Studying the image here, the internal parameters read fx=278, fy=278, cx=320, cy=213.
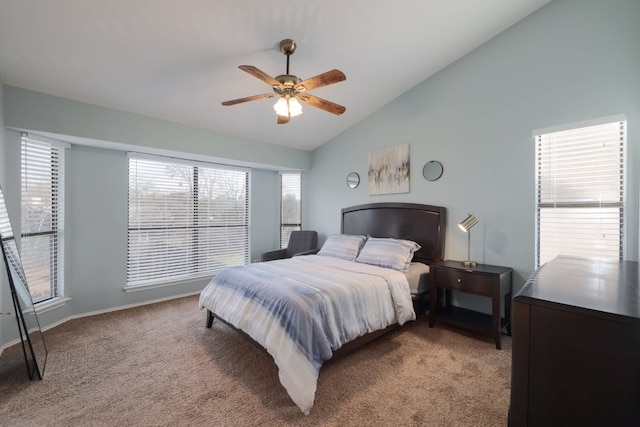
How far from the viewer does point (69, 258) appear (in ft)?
11.2

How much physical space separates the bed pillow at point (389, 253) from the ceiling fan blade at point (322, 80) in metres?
2.05

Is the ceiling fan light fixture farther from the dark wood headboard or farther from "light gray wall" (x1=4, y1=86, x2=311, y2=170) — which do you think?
the dark wood headboard

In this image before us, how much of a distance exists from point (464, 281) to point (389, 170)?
6.22 feet

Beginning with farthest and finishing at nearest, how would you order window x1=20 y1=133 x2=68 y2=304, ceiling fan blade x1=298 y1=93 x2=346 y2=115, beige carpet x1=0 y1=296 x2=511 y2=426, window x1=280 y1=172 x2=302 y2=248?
window x1=280 y1=172 x2=302 y2=248
window x1=20 y1=133 x2=68 y2=304
ceiling fan blade x1=298 y1=93 x2=346 y2=115
beige carpet x1=0 y1=296 x2=511 y2=426

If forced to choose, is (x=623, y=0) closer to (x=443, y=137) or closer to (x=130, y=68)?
(x=443, y=137)

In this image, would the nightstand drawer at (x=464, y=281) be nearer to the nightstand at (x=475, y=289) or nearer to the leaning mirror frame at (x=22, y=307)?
the nightstand at (x=475, y=289)

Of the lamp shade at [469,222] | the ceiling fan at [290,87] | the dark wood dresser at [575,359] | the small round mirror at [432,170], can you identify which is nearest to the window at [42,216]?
the ceiling fan at [290,87]

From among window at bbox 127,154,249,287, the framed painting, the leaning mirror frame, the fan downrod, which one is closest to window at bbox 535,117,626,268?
the framed painting

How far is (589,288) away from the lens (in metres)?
1.25

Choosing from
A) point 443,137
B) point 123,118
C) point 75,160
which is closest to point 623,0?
point 443,137

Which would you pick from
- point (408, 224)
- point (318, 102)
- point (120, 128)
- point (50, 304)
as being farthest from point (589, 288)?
point (50, 304)

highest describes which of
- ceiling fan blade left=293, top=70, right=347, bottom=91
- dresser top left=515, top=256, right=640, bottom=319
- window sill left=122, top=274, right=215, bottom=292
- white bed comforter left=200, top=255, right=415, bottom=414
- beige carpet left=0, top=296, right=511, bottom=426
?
ceiling fan blade left=293, top=70, right=347, bottom=91

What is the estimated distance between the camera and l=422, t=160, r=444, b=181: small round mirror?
3.64m

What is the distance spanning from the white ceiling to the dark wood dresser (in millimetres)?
2586
